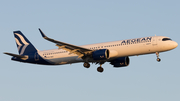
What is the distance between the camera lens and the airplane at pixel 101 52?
1914 inches

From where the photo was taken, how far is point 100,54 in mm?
49031

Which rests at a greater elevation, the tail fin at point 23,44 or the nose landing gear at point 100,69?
the tail fin at point 23,44

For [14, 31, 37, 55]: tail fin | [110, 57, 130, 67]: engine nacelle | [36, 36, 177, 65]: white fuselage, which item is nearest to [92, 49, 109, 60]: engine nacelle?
[36, 36, 177, 65]: white fuselage

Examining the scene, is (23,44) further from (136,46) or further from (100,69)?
(136,46)

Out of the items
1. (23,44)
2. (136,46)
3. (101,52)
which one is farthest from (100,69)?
(23,44)

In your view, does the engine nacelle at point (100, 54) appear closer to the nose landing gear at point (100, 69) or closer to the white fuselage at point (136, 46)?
the white fuselage at point (136, 46)

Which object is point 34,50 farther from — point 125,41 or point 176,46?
point 176,46

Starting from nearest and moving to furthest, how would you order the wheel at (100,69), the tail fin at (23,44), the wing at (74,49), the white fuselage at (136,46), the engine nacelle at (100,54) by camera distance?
the wing at (74,49)
the white fuselage at (136,46)
the engine nacelle at (100,54)
the wheel at (100,69)
the tail fin at (23,44)

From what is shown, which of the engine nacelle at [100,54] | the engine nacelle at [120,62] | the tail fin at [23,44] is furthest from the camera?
the tail fin at [23,44]

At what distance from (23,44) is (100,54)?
56.2ft

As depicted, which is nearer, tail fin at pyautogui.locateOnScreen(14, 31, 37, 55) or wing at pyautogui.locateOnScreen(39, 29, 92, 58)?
wing at pyautogui.locateOnScreen(39, 29, 92, 58)

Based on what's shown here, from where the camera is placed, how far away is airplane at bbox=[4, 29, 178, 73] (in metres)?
48.6

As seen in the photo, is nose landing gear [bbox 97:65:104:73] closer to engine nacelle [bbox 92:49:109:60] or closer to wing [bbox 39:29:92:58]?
wing [bbox 39:29:92:58]

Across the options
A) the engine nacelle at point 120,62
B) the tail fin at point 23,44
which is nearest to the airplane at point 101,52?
the engine nacelle at point 120,62
